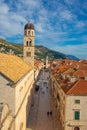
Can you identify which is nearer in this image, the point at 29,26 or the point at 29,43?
the point at 29,26

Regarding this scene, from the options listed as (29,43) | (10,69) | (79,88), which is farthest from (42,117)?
(29,43)

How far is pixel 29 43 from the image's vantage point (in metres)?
72.3

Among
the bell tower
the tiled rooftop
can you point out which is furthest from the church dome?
the tiled rooftop

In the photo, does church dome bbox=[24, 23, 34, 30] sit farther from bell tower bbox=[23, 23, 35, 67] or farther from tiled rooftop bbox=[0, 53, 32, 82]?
tiled rooftop bbox=[0, 53, 32, 82]

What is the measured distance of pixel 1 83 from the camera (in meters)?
30.6

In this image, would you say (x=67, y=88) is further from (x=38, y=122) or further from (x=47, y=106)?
(x=47, y=106)

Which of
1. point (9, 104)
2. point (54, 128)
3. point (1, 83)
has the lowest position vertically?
point (54, 128)

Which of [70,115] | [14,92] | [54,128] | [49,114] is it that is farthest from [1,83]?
[49,114]

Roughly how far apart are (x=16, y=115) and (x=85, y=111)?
13989 mm

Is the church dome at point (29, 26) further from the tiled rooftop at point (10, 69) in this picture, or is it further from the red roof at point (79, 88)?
the red roof at point (79, 88)

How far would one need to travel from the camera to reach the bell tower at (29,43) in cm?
7075

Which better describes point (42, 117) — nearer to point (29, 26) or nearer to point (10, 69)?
→ point (10, 69)

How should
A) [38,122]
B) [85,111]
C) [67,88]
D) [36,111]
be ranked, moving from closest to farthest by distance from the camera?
[85,111] < [67,88] < [38,122] < [36,111]

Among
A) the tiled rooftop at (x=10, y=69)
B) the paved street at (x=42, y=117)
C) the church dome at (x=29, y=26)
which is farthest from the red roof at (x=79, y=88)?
the church dome at (x=29, y=26)
